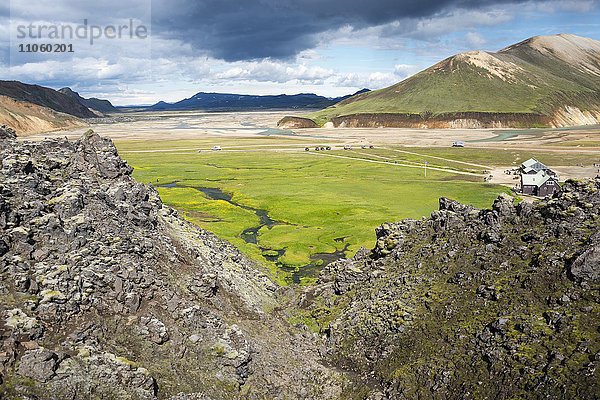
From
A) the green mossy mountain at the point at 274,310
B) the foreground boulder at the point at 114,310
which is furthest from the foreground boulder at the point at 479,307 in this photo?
the foreground boulder at the point at 114,310

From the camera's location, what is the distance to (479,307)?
107ft

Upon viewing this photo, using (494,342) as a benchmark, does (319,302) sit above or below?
below

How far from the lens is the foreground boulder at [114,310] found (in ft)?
78.0

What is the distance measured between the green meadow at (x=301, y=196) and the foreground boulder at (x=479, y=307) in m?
16.5

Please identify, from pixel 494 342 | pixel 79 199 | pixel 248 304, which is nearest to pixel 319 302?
pixel 248 304

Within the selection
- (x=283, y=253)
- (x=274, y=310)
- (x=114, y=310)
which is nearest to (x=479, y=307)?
(x=274, y=310)

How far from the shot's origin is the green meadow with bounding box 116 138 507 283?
229 feet

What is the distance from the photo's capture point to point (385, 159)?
18175 cm

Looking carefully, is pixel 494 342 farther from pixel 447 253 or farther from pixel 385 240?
pixel 385 240

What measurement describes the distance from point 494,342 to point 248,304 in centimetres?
2021

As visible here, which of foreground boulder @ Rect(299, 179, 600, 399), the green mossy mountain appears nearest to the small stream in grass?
foreground boulder @ Rect(299, 179, 600, 399)

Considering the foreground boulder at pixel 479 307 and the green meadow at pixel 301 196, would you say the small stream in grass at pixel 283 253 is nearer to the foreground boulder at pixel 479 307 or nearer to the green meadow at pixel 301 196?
the green meadow at pixel 301 196

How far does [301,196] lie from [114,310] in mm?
80463

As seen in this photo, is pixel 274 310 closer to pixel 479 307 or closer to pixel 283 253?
pixel 479 307
